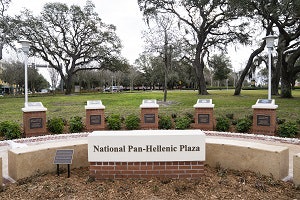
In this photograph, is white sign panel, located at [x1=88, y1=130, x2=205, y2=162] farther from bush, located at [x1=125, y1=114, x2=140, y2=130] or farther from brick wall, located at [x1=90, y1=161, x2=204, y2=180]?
bush, located at [x1=125, y1=114, x2=140, y2=130]

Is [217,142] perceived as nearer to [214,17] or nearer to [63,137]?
[63,137]

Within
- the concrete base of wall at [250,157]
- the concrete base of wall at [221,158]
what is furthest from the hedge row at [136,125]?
the concrete base of wall at [250,157]

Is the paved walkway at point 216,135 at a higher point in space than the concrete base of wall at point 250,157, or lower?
lower

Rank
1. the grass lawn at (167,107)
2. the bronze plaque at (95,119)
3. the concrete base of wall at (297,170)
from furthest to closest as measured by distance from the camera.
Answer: the grass lawn at (167,107) → the bronze plaque at (95,119) → the concrete base of wall at (297,170)

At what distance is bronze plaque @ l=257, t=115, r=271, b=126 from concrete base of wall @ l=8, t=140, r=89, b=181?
6.76 meters

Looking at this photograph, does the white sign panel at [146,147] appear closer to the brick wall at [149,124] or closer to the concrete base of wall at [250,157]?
the concrete base of wall at [250,157]

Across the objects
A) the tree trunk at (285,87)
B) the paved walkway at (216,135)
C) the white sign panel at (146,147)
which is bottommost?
the paved walkway at (216,135)

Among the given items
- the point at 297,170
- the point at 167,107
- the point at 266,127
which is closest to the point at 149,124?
the point at 266,127

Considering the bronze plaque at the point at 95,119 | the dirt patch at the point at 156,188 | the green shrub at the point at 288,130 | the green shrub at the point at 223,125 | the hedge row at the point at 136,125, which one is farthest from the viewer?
the bronze plaque at the point at 95,119

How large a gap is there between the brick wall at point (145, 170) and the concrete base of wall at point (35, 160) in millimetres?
920

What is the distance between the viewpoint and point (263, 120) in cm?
959

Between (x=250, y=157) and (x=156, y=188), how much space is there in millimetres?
1907

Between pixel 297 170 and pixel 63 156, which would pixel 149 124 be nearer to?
pixel 63 156

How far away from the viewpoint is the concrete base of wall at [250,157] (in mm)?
4629
